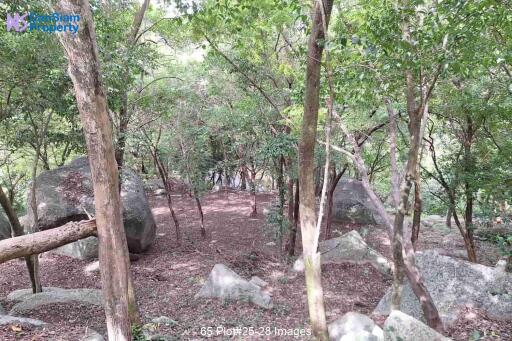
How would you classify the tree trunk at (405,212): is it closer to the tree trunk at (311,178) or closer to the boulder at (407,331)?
the boulder at (407,331)

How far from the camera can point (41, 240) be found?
400 centimetres

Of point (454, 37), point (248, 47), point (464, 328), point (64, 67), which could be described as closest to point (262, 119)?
point (248, 47)

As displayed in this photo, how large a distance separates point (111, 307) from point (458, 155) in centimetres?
924

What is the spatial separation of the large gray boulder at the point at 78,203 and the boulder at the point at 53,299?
Result: 2.88 m

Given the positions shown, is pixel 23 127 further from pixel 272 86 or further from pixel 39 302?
pixel 272 86

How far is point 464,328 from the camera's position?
5.78m

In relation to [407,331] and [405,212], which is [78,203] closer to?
[405,212]

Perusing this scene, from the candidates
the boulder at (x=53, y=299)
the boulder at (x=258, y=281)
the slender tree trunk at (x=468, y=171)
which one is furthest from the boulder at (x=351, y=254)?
the boulder at (x=53, y=299)

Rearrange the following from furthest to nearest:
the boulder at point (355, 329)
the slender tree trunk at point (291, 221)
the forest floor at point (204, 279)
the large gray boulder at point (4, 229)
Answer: the large gray boulder at point (4, 229) → the slender tree trunk at point (291, 221) → the forest floor at point (204, 279) → the boulder at point (355, 329)

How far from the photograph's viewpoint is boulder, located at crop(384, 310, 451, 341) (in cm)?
391

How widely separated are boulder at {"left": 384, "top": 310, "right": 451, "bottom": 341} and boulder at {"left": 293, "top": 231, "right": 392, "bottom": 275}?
20.4ft

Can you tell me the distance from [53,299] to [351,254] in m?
7.86

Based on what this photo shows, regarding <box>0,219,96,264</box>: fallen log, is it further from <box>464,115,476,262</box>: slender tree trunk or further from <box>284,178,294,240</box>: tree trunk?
<box>464,115,476,262</box>: slender tree trunk

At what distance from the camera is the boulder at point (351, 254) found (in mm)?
10477
